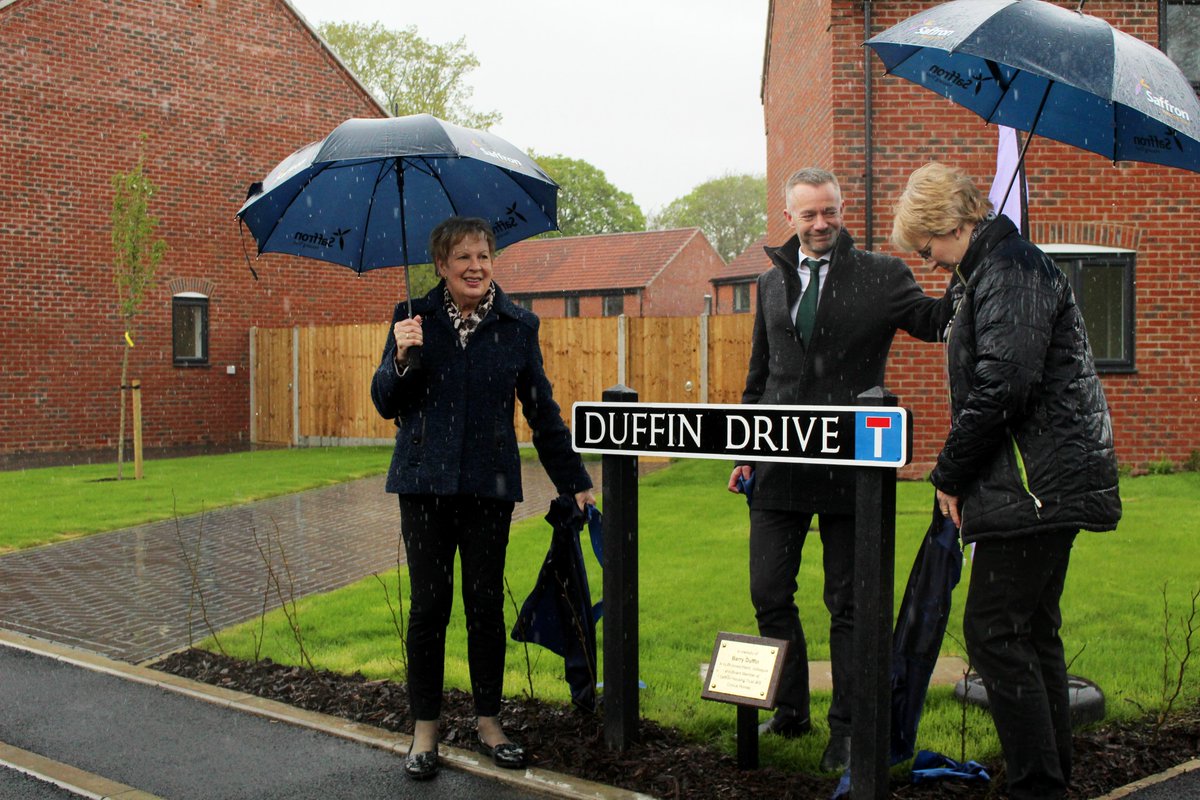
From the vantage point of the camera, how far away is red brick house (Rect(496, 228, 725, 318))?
4925cm

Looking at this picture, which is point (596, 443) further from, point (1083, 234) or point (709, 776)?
point (1083, 234)

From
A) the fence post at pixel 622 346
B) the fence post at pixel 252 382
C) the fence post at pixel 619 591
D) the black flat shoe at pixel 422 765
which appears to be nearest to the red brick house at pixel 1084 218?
the fence post at pixel 622 346

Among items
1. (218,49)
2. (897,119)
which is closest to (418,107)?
(218,49)

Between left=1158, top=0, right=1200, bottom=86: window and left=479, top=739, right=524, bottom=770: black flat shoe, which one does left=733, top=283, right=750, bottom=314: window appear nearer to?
left=1158, top=0, right=1200, bottom=86: window

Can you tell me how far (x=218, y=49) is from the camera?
21.6m

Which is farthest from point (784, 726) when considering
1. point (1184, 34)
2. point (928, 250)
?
point (1184, 34)

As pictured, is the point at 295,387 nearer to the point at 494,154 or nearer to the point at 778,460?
the point at 494,154

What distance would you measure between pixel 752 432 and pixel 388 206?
231 centimetres

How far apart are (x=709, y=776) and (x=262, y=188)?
3057 millimetres

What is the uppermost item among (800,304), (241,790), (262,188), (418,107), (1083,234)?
(418,107)

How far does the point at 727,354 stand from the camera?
1720cm

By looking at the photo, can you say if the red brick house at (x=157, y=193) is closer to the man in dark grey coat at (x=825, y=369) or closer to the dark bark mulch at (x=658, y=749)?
the dark bark mulch at (x=658, y=749)

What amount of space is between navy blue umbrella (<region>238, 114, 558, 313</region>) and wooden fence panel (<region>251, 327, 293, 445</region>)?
16856 mm

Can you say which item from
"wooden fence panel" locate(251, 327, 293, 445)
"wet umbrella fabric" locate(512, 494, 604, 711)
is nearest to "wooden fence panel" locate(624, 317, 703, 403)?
"wooden fence panel" locate(251, 327, 293, 445)
